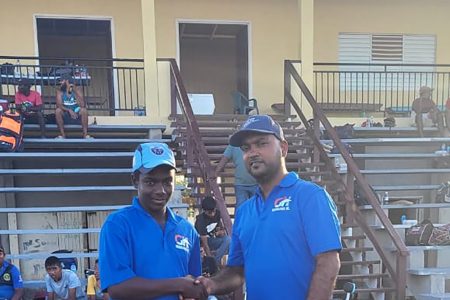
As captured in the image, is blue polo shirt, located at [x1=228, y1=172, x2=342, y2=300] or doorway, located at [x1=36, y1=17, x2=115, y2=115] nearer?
blue polo shirt, located at [x1=228, y1=172, x2=342, y2=300]

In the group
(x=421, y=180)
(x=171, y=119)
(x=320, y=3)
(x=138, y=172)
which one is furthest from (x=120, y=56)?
(x=138, y=172)

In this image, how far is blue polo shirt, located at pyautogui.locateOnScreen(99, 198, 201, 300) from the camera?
183 cm

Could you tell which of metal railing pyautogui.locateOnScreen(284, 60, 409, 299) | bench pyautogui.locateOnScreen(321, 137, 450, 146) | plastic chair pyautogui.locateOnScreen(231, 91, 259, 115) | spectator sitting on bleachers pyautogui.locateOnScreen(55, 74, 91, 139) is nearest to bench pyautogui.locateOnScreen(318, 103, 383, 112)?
plastic chair pyautogui.locateOnScreen(231, 91, 259, 115)

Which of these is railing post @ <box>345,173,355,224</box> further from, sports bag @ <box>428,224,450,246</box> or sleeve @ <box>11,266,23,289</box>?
sleeve @ <box>11,266,23,289</box>

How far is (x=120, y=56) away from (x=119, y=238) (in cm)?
853

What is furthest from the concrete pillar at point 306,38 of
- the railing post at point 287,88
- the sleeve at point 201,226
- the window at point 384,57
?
the sleeve at point 201,226

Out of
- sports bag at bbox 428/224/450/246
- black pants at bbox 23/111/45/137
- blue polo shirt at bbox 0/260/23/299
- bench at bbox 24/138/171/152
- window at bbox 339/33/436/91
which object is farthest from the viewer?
window at bbox 339/33/436/91

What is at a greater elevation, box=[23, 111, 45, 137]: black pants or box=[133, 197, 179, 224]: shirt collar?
box=[23, 111, 45, 137]: black pants

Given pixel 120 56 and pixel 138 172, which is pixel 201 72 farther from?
pixel 138 172

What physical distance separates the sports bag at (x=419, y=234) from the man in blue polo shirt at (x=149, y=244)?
5034mm

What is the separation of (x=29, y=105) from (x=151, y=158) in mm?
6591

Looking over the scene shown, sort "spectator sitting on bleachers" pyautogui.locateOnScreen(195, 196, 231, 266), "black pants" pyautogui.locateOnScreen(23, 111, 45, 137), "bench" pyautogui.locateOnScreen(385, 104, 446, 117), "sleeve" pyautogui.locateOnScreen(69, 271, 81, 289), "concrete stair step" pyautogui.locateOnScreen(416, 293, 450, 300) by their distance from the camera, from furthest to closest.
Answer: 1. "bench" pyautogui.locateOnScreen(385, 104, 446, 117)
2. "black pants" pyautogui.locateOnScreen(23, 111, 45, 137)
3. "sleeve" pyautogui.locateOnScreen(69, 271, 81, 289)
4. "concrete stair step" pyautogui.locateOnScreen(416, 293, 450, 300)
5. "spectator sitting on bleachers" pyautogui.locateOnScreen(195, 196, 231, 266)

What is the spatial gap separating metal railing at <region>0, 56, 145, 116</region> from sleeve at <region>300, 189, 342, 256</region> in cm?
700

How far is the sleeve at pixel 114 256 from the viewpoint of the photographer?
182 cm
